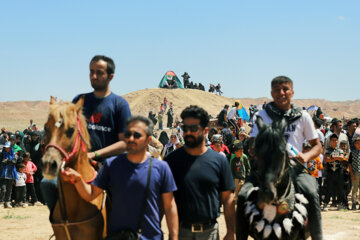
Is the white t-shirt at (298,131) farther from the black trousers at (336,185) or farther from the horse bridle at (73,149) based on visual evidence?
the black trousers at (336,185)

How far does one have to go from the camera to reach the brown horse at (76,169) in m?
4.27

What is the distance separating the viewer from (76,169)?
14.7ft

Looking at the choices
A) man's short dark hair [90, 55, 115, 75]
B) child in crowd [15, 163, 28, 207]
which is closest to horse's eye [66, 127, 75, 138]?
man's short dark hair [90, 55, 115, 75]

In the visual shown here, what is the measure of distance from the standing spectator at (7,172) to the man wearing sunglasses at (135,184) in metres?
11.0

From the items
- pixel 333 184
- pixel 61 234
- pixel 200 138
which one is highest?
pixel 200 138

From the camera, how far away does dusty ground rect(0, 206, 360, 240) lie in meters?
10.3

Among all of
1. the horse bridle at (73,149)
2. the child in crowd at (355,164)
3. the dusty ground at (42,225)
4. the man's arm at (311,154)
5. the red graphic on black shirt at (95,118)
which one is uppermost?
the red graphic on black shirt at (95,118)

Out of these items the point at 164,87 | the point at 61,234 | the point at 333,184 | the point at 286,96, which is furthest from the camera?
the point at 164,87

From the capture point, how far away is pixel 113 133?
5.24 meters

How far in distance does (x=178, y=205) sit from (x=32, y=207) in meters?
11.5

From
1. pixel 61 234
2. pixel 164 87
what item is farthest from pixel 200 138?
pixel 164 87

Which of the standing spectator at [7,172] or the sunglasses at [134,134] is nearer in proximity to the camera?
the sunglasses at [134,134]

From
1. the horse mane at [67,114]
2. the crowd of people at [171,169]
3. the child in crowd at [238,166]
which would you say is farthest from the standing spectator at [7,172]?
the horse mane at [67,114]

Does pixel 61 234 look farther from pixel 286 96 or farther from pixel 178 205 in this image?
pixel 286 96
